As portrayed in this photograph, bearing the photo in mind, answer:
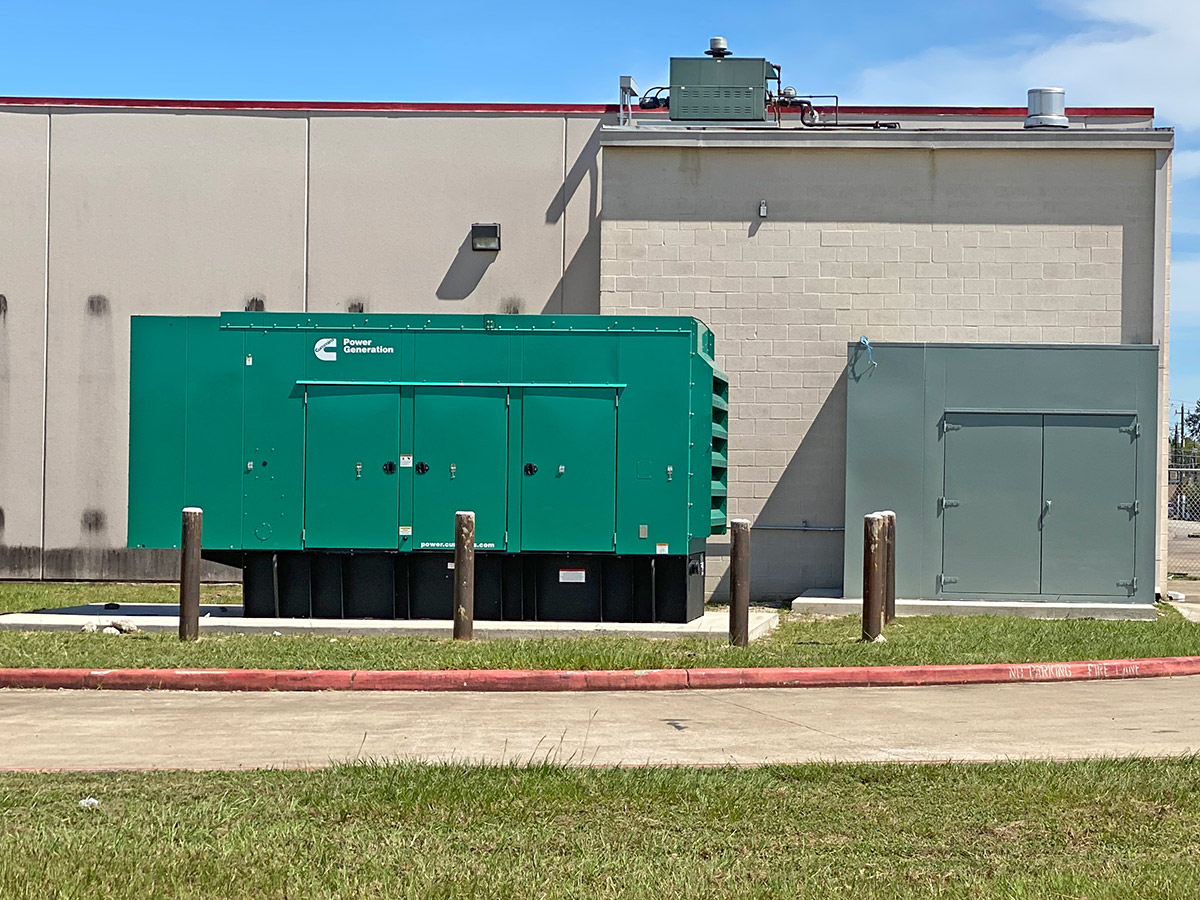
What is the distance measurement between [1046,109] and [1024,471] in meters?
5.99

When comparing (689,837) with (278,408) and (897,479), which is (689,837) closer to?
(278,408)

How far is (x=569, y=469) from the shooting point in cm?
1711

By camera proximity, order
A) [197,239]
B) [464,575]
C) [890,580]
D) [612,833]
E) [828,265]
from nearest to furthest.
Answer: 1. [612,833]
2. [464,575]
3. [890,580]
4. [828,265]
5. [197,239]

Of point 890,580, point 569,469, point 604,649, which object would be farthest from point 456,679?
point 890,580

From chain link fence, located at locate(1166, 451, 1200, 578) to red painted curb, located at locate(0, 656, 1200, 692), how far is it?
10.9m

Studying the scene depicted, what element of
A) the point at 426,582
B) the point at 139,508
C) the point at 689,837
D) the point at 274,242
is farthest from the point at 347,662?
the point at 274,242

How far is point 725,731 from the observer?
1028 cm

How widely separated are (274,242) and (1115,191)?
1223cm

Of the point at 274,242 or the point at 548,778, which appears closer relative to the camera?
the point at 548,778

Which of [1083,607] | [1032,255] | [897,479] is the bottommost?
[1083,607]

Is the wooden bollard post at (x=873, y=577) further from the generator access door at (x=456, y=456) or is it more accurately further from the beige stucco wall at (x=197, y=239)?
the beige stucco wall at (x=197, y=239)

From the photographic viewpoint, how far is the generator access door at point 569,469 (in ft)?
55.8

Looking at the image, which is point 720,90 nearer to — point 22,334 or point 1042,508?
point 1042,508

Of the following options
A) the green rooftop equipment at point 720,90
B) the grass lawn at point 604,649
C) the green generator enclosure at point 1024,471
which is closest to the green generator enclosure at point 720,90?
the green rooftop equipment at point 720,90
